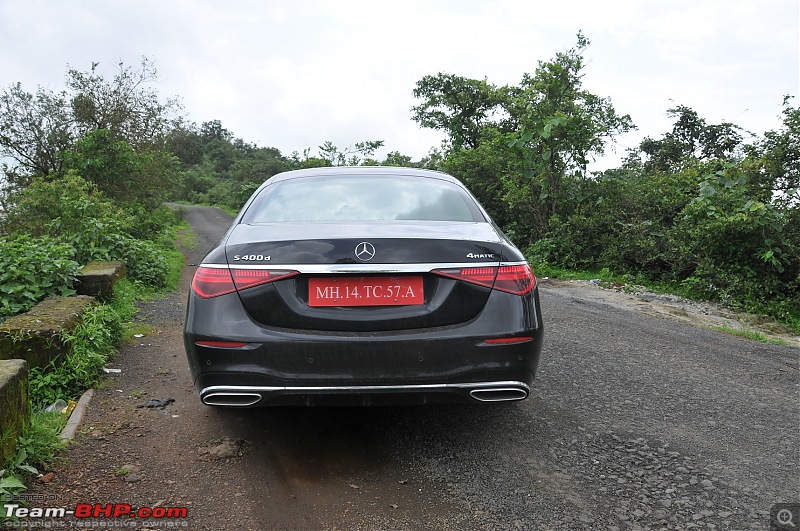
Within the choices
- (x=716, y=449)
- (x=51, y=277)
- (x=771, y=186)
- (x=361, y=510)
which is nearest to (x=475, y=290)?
(x=361, y=510)

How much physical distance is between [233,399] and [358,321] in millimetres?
653

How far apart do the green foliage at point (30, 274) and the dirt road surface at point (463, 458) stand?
1.33 meters

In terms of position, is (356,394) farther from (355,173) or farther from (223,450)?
(355,173)

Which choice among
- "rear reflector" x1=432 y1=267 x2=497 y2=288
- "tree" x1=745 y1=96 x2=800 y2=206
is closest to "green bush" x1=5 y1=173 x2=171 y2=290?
"rear reflector" x1=432 y1=267 x2=497 y2=288

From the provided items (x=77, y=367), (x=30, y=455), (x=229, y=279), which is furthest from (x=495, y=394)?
(x=77, y=367)

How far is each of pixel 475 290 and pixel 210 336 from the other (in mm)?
1170

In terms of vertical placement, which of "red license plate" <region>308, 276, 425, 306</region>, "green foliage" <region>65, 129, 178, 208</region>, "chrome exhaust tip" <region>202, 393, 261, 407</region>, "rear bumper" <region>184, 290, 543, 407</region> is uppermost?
"green foliage" <region>65, 129, 178, 208</region>

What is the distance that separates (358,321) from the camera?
7.64 ft

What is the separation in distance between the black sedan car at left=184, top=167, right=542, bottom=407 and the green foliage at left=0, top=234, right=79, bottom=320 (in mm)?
3174

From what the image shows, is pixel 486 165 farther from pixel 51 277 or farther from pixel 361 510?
pixel 361 510

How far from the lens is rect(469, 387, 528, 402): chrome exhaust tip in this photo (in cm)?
239

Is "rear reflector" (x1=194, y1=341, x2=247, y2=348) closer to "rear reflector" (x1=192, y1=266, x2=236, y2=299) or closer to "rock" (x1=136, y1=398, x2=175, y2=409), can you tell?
"rear reflector" (x1=192, y1=266, x2=236, y2=299)

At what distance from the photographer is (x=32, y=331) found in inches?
136

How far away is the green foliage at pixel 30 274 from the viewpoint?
15.3ft
